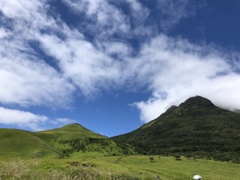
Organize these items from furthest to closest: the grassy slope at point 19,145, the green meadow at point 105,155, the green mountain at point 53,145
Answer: the green mountain at point 53,145, the grassy slope at point 19,145, the green meadow at point 105,155

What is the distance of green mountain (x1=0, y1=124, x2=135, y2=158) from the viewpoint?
4860 inches

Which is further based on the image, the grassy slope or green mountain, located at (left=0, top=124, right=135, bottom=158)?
green mountain, located at (left=0, top=124, right=135, bottom=158)

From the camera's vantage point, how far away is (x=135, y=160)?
4710 inches

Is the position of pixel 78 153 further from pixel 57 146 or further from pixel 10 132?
pixel 10 132

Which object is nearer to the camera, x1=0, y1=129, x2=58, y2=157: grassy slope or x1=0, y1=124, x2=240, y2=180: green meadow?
x1=0, y1=124, x2=240, y2=180: green meadow

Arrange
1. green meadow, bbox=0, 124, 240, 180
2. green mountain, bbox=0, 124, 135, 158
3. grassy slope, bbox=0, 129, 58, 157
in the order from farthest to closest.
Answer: green mountain, bbox=0, 124, 135, 158, grassy slope, bbox=0, 129, 58, 157, green meadow, bbox=0, 124, 240, 180

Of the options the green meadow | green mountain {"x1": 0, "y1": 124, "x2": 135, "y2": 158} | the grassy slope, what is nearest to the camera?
the green meadow

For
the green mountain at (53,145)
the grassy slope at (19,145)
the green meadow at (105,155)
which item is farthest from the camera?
the green mountain at (53,145)

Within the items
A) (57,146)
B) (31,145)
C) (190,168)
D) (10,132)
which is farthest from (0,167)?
(57,146)

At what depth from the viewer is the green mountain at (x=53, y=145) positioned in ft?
405

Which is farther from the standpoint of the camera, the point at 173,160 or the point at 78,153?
the point at 78,153

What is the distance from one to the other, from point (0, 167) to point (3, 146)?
12252 cm

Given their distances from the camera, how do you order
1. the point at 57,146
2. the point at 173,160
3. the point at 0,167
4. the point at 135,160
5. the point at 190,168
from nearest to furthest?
the point at 0,167 → the point at 190,168 → the point at 135,160 → the point at 173,160 → the point at 57,146

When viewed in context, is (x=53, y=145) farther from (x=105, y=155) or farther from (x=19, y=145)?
(x=105, y=155)
